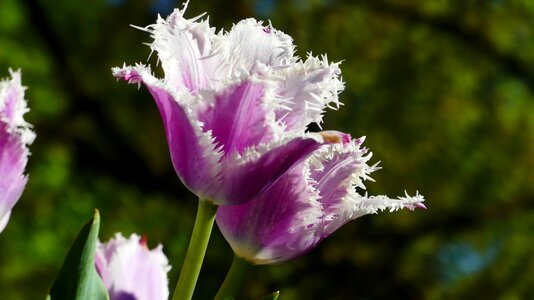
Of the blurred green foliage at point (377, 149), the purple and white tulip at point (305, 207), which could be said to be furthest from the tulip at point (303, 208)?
the blurred green foliage at point (377, 149)

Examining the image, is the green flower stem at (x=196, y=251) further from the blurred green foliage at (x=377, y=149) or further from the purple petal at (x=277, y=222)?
the blurred green foliage at (x=377, y=149)

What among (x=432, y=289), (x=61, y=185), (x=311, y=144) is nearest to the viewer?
(x=311, y=144)

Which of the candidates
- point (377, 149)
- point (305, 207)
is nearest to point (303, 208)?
point (305, 207)

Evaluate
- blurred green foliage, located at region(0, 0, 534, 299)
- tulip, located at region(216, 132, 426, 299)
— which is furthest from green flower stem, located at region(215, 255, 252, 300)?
blurred green foliage, located at region(0, 0, 534, 299)

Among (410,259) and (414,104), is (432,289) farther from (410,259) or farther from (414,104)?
(414,104)

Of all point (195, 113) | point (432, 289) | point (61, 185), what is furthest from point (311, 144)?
point (61, 185)

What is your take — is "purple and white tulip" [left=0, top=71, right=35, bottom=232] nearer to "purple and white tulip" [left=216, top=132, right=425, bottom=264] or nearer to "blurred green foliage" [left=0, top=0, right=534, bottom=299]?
"purple and white tulip" [left=216, top=132, right=425, bottom=264]
